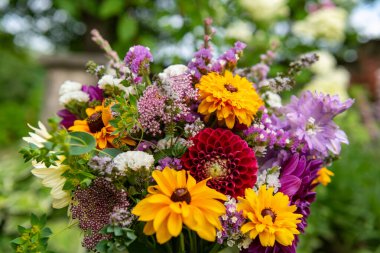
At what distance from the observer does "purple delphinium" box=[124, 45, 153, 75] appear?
0.63 metres

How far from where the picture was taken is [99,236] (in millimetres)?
591

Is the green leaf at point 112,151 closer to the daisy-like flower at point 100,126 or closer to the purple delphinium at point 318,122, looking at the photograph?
the daisy-like flower at point 100,126

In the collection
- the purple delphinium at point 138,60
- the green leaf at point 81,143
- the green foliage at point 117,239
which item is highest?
the purple delphinium at point 138,60

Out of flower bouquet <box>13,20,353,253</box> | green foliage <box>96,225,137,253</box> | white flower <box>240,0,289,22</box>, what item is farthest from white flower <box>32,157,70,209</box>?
white flower <box>240,0,289,22</box>

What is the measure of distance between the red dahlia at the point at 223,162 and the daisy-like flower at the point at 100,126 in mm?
95

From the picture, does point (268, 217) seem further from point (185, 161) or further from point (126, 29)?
point (126, 29)

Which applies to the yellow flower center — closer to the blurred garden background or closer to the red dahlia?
the red dahlia

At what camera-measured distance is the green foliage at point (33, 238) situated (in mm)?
635

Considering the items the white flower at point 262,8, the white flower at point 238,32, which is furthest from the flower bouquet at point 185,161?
the white flower at point 262,8

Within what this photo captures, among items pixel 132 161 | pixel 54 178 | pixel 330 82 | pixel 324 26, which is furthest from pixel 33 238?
pixel 324 26

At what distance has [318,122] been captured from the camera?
2.29 ft

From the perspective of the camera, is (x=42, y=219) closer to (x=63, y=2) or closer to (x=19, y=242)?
(x=19, y=242)

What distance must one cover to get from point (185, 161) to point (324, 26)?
2109mm

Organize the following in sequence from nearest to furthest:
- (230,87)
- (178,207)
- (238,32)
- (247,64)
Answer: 1. (178,207)
2. (230,87)
3. (247,64)
4. (238,32)
